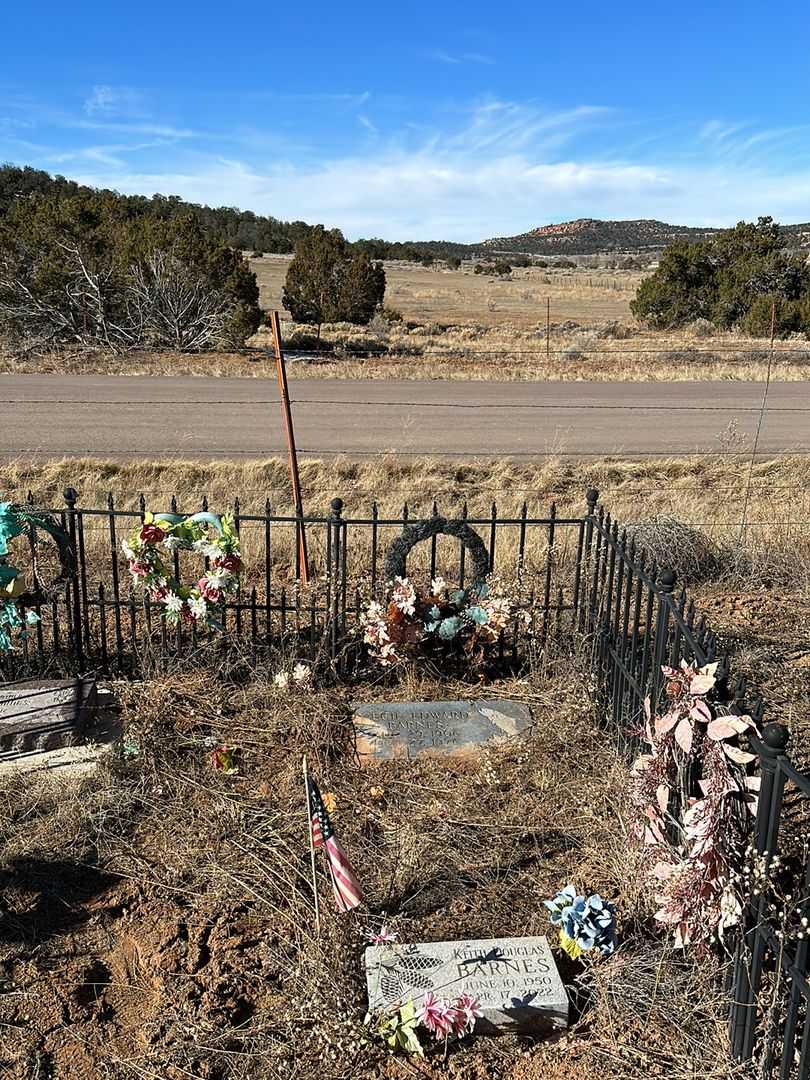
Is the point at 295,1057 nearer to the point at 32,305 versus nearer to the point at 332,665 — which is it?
the point at 332,665

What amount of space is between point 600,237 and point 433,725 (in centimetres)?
12532

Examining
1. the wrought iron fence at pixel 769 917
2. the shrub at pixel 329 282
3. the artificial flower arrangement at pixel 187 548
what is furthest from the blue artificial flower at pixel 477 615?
the shrub at pixel 329 282

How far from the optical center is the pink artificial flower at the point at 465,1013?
3070 mm

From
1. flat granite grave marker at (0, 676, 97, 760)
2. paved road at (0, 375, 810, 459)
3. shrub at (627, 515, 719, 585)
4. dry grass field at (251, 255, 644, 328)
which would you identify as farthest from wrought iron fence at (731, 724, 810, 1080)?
dry grass field at (251, 255, 644, 328)

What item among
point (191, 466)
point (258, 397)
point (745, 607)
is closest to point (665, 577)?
point (745, 607)

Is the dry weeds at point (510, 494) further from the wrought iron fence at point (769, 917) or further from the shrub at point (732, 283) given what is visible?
the shrub at point (732, 283)

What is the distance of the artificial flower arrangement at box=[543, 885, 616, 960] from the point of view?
3402mm

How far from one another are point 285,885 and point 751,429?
42.7ft

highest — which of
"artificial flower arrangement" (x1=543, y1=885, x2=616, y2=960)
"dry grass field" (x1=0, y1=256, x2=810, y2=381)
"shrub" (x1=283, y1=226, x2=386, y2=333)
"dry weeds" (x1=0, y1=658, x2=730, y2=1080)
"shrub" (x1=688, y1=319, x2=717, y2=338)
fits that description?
"shrub" (x1=283, y1=226, x2=386, y2=333)

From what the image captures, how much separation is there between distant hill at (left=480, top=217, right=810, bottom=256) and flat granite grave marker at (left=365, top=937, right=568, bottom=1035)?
3572 inches

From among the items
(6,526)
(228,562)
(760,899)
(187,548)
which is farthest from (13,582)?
(760,899)

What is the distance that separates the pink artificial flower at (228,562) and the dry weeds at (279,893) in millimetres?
698

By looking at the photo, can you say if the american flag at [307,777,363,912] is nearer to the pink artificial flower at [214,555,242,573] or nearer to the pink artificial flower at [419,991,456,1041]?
the pink artificial flower at [419,991,456,1041]

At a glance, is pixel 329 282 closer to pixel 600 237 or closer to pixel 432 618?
pixel 432 618
